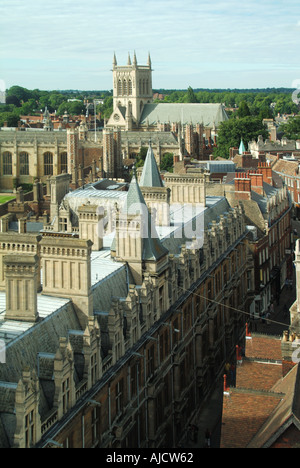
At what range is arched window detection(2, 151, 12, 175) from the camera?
129500 mm

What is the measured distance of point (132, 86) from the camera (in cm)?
18975

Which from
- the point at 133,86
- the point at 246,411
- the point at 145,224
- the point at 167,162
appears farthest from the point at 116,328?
the point at 133,86

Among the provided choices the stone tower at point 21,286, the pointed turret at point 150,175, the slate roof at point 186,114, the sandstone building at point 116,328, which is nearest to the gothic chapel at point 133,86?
the slate roof at point 186,114

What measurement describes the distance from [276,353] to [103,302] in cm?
719

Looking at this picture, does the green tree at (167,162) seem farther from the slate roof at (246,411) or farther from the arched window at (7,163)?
the slate roof at (246,411)

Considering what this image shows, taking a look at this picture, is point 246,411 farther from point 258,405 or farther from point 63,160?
point 63,160

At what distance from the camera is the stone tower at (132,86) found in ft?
613

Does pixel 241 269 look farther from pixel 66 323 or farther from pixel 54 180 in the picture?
pixel 66 323

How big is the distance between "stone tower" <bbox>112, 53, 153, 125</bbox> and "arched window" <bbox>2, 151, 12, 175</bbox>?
60259 millimetres

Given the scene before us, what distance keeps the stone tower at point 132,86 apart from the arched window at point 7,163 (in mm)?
60259

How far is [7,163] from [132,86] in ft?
222

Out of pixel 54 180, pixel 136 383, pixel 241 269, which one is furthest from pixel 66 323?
pixel 54 180

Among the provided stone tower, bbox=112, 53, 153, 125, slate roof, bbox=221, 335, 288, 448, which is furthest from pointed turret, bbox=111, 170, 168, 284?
stone tower, bbox=112, 53, 153, 125

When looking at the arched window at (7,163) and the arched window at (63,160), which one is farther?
the arched window at (7,163)
